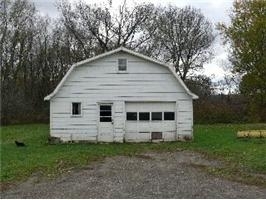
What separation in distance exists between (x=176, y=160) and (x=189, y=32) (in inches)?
1576

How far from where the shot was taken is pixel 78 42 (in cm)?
5450

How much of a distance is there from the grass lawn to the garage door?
4.09ft

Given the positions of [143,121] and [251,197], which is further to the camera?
[143,121]

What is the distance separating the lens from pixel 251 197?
11219mm

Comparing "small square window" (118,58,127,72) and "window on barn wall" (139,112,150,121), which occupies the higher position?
"small square window" (118,58,127,72)

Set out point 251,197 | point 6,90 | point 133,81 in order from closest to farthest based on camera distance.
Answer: point 251,197 → point 133,81 → point 6,90

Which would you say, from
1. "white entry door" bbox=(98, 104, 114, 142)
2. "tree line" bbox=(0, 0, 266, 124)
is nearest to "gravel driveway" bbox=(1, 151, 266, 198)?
"white entry door" bbox=(98, 104, 114, 142)

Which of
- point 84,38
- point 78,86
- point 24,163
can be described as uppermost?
point 84,38

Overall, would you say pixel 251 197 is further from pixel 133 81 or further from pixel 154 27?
pixel 154 27

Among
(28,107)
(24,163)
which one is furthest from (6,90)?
(24,163)

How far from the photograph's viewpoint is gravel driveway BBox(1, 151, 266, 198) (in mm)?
11812

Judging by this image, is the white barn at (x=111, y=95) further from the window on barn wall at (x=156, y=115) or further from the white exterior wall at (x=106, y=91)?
the window on barn wall at (x=156, y=115)

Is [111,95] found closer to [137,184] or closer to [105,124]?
[105,124]

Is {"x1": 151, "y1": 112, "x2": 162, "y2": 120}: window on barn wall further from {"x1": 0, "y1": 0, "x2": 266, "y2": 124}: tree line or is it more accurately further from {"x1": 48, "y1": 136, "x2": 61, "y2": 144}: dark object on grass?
{"x1": 0, "y1": 0, "x2": 266, "y2": 124}: tree line
